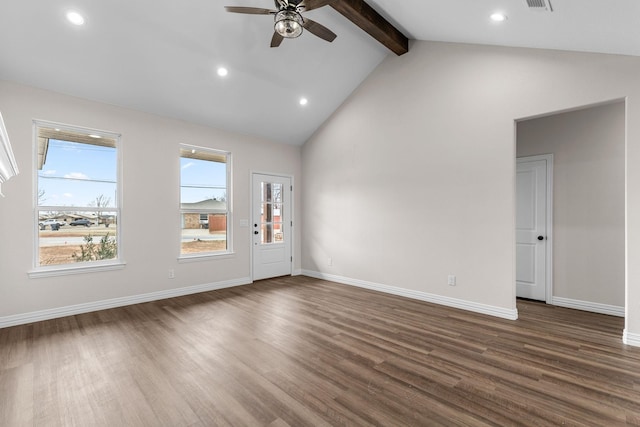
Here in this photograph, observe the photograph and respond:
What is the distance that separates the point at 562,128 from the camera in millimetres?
4105

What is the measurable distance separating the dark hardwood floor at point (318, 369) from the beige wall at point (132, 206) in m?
0.44

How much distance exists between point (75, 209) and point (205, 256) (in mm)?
1859

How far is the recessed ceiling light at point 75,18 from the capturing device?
119 inches

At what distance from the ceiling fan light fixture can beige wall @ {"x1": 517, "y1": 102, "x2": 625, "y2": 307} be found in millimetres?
3682

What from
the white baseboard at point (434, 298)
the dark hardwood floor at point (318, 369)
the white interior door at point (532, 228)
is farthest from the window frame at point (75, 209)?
the white interior door at point (532, 228)

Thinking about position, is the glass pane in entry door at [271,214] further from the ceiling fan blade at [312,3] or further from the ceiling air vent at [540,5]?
the ceiling air vent at [540,5]

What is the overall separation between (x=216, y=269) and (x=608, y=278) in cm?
559

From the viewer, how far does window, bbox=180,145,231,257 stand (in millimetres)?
4940

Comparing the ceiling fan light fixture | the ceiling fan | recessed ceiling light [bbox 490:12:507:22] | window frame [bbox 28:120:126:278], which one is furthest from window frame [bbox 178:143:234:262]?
recessed ceiling light [bbox 490:12:507:22]

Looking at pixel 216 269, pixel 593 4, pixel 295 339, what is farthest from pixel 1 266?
pixel 593 4

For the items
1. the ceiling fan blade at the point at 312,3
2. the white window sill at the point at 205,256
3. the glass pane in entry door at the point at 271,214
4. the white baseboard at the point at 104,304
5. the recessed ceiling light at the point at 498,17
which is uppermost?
the recessed ceiling light at the point at 498,17

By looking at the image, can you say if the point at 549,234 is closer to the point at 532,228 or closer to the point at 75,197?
the point at 532,228

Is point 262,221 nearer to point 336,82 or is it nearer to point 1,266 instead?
point 336,82

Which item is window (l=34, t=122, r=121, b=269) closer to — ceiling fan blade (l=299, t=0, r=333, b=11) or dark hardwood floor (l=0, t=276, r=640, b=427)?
dark hardwood floor (l=0, t=276, r=640, b=427)
